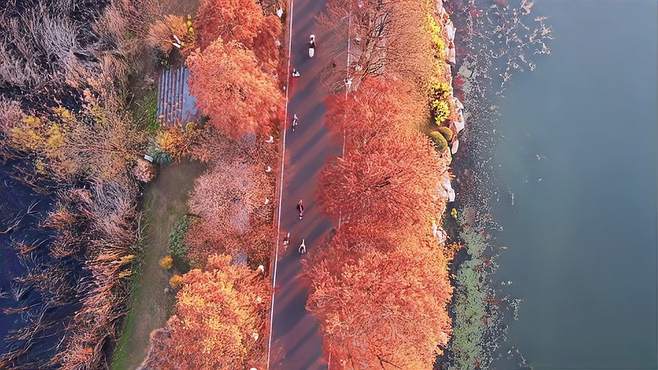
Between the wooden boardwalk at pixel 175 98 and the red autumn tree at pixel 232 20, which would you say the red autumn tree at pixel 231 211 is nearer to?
the wooden boardwalk at pixel 175 98

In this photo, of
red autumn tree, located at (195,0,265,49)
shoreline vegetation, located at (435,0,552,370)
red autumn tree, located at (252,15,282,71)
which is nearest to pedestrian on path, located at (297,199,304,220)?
red autumn tree, located at (252,15,282,71)

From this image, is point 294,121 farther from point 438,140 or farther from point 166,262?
point 166,262

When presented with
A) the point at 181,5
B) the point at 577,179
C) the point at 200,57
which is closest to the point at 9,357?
the point at 200,57

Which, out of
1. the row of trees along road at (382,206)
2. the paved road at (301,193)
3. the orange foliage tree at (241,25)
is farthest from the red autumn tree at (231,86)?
the row of trees along road at (382,206)

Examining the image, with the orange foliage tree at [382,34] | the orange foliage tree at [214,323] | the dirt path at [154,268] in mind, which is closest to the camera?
the orange foliage tree at [214,323]

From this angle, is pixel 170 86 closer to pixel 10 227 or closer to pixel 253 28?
pixel 253 28

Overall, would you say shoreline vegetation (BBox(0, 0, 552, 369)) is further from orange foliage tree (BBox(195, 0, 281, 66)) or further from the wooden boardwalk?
the wooden boardwalk
